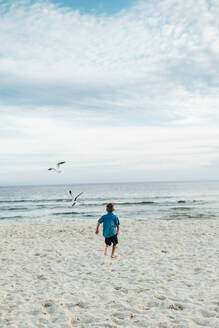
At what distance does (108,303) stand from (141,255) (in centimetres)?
451

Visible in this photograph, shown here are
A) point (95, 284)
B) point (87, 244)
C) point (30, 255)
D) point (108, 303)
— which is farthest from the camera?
point (87, 244)

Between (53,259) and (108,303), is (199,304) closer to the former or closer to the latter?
(108,303)

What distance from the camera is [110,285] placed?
666cm

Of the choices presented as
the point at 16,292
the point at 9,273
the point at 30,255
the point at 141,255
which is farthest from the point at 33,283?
the point at 141,255

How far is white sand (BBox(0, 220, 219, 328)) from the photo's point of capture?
4875 mm

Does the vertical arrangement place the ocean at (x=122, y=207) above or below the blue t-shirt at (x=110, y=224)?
below

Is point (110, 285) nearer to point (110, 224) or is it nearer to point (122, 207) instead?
point (110, 224)

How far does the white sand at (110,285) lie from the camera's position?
16.0 feet

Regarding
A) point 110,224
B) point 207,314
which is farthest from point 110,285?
point 110,224

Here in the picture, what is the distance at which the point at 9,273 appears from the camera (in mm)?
7902

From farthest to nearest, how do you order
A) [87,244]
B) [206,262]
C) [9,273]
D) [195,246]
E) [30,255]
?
[87,244] < [195,246] < [30,255] < [206,262] < [9,273]

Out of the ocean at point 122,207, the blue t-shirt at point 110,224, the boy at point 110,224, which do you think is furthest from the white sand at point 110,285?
the ocean at point 122,207

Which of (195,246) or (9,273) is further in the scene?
(195,246)

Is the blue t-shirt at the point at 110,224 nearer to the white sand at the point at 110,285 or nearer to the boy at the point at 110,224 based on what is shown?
the boy at the point at 110,224
